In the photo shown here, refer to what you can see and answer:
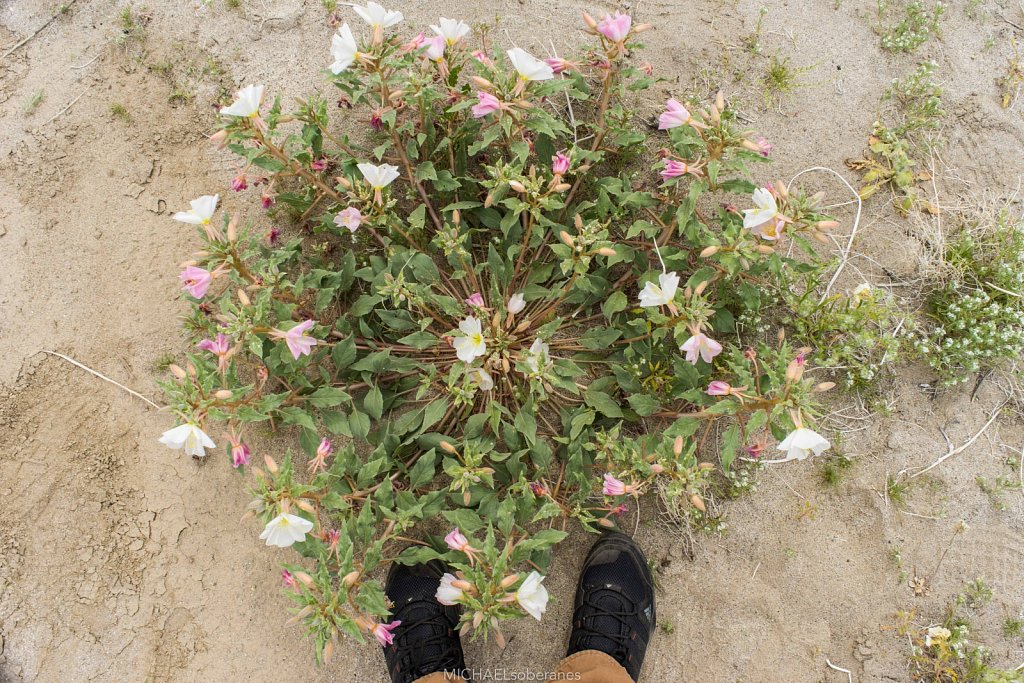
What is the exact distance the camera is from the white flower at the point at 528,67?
273 centimetres

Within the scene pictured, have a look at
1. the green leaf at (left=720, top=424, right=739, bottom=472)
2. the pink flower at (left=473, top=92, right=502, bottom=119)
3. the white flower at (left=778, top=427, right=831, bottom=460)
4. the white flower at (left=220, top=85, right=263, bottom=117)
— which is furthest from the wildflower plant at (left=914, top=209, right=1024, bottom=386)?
the white flower at (left=220, top=85, right=263, bottom=117)

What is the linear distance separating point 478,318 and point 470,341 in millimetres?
201

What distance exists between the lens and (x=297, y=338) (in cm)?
266

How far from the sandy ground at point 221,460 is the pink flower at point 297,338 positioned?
1.52 metres

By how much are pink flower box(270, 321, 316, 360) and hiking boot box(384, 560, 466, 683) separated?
1.67 metres

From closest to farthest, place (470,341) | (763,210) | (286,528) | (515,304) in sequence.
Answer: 1. (286,528)
2. (763,210)
3. (470,341)
4. (515,304)

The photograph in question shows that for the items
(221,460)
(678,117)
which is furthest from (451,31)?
(221,460)

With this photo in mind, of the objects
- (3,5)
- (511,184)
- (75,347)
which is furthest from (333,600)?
(3,5)

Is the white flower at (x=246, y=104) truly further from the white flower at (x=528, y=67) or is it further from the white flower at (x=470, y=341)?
the white flower at (x=470, y=341)

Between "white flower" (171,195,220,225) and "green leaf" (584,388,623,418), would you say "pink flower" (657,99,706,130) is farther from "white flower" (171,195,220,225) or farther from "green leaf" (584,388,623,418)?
"white flower" (171,195,220,225)

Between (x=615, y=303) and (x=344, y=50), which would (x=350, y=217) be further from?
(x=615, y=303)

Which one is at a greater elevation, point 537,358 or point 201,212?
point 201,212

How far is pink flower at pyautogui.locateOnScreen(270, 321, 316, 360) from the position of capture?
2.64 meters

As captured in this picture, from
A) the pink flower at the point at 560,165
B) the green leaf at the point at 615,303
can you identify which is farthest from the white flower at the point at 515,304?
the pink flower at the point at 560,165
